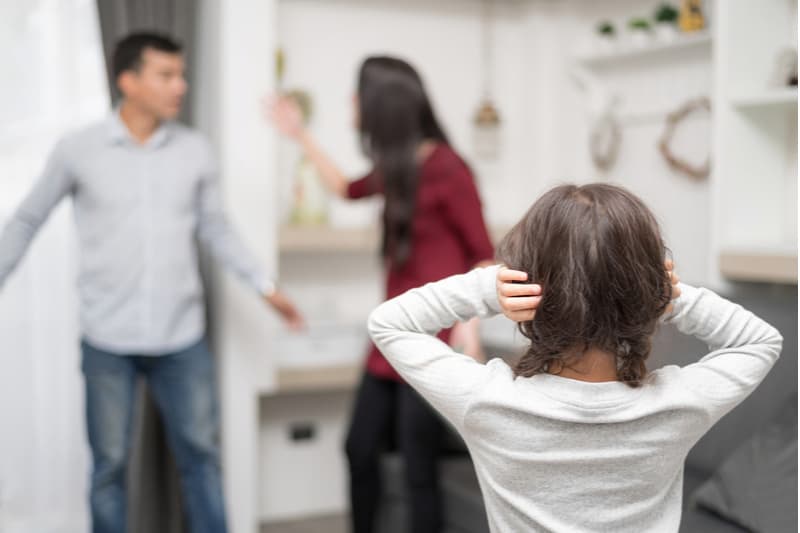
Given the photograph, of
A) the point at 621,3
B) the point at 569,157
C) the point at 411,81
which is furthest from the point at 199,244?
the point at 621,3

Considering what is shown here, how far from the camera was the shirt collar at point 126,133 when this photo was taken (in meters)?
2.70

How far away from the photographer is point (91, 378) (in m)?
2.67

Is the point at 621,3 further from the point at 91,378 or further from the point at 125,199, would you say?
the point at 91,378

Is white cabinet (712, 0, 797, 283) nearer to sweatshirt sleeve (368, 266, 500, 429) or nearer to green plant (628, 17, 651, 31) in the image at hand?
green plant (628, 17, 651, 31)

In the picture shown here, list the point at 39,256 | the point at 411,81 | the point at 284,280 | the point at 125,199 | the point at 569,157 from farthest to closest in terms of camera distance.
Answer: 1. the point at 569,157
2. the point at 284,280
3. the point at 39,256
4. the point at 125,199
5. the point at 411,81

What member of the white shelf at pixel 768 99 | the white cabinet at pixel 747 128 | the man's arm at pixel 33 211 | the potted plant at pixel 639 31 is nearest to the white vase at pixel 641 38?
the potted plant at pixel 639 31

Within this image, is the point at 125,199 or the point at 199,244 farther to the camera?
the point at 199,244

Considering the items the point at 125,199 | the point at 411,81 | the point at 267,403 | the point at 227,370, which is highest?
the point at 411,81

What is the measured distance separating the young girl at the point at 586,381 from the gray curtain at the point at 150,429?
6.56 ft

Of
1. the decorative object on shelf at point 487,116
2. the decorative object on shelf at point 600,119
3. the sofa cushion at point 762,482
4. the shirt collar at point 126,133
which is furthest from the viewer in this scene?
the decorative object on shelf at point 487,116

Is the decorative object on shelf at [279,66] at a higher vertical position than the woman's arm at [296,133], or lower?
higher

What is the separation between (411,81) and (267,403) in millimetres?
1676

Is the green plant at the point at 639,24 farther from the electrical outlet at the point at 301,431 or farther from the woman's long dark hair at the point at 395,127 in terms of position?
the electrical outlet at the point at 301,431

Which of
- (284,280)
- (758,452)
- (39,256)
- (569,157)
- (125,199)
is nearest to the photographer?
(758,452)
